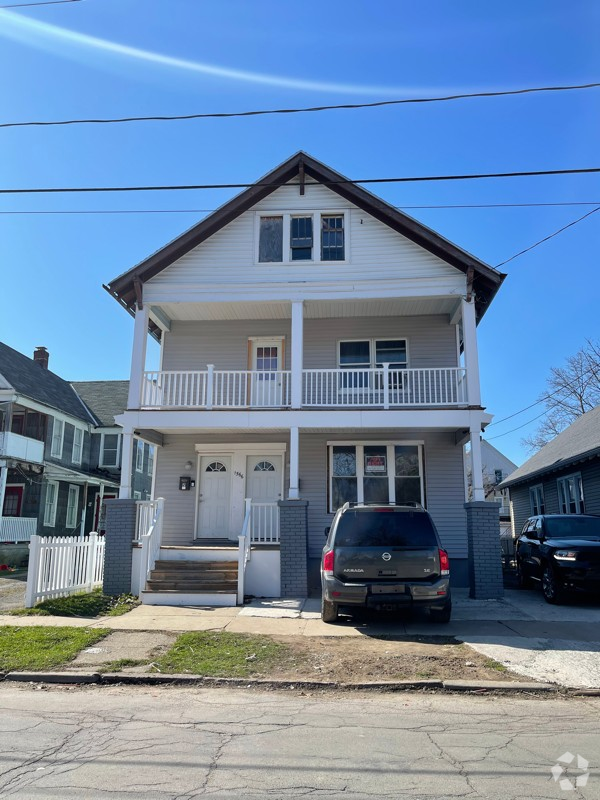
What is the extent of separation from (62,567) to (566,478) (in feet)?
49.3

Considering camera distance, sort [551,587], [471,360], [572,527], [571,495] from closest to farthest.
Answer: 1. [551,587]
2. [572,527]
3. [471,360]
4. [571,495]

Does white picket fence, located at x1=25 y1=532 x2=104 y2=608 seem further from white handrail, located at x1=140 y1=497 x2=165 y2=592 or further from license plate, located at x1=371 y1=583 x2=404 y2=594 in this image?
license plate, located at x1=371 y1=583 x2=404 y2=594

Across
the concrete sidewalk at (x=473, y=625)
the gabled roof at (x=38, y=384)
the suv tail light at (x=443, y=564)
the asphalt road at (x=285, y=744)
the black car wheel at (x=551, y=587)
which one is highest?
the gabled roof at (x=38, y=384)

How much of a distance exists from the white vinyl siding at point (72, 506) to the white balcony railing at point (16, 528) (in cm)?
321

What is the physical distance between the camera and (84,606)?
1088 centimetres

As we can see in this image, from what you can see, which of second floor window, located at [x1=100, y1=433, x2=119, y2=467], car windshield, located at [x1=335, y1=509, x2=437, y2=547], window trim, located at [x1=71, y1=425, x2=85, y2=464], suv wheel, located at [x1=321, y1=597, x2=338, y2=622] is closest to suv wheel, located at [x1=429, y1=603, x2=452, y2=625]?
car windshield, located at [x1=335, y1=509, x2=437, y2=547]

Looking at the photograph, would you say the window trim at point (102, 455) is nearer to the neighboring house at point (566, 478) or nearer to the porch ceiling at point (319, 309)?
the porch ceiling at point (319, 309)

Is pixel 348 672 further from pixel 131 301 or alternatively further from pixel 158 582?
pixel 131 301

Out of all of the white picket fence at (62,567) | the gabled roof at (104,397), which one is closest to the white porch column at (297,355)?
the white picket fence at (62,567)

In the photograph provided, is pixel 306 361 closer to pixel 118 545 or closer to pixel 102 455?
pixel 118 545

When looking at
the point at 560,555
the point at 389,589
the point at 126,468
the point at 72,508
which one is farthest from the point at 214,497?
the point at 72,508

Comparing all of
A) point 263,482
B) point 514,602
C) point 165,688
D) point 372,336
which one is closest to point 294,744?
point 165,688

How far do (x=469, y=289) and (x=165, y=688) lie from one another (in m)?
10.7

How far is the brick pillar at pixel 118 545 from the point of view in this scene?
484 inches
